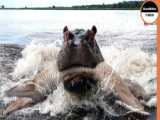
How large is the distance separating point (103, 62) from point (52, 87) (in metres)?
0.41

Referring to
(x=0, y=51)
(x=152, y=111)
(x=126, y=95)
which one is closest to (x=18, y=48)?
(x=0, y=51)

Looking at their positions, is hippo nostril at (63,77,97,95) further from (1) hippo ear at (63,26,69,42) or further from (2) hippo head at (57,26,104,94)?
(1) hippo ear at (63,26,69,42)

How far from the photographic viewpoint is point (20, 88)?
2838mm

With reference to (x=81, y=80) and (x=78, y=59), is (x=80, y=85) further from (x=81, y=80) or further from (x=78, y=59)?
(x=78, y=59)

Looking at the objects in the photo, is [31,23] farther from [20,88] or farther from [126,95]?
[126,95]

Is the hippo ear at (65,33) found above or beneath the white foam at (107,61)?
above

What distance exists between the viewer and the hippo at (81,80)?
272 cm

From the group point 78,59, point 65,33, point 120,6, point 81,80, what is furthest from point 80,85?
→ point 120,6

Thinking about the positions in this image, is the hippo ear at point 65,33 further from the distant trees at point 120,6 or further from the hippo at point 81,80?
the distant trees at point 120,6

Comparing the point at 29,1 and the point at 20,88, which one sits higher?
the point at 29,1

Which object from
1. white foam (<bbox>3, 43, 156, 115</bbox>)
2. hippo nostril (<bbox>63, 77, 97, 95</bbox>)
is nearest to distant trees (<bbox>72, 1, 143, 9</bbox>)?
white foam (<bbox>3, 43, 156, 115</bbox>)

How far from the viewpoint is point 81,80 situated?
2.74 m

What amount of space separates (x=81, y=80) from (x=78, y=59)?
15cm

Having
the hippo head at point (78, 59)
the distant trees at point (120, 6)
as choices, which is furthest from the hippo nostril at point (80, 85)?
the distant trees at point (120, 6)
